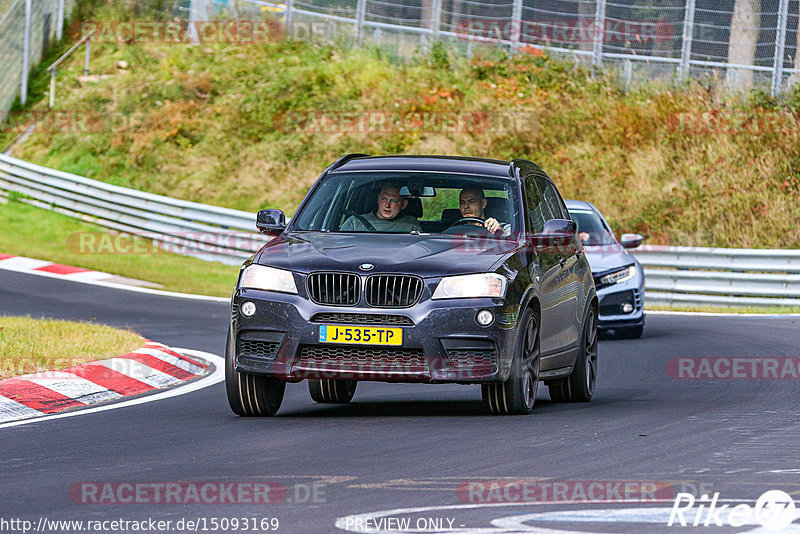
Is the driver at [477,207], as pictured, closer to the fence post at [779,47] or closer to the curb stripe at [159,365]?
the curb stripe at [159,365]

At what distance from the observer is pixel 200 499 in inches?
241

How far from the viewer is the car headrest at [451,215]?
9844 millimetres

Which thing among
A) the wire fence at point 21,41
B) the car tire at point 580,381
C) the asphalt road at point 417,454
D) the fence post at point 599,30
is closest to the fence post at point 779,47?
the fence post at point 599,30

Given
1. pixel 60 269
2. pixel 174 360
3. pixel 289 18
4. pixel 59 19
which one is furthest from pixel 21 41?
pixel 174 360

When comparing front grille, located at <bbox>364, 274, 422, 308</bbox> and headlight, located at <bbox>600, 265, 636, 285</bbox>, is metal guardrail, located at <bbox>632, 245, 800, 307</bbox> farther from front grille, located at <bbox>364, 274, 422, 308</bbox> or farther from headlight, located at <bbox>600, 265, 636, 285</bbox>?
front grille, located at <bbox>364, 274, 422, 308</bbox>

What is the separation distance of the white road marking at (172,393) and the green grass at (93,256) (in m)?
8.55

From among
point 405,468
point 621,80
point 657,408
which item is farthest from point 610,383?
point 621,80

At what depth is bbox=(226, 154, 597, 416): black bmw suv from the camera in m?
8.61

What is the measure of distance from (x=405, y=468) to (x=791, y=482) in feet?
5.97

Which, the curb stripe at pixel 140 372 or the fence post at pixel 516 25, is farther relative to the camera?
the fence post at pixel 516 25

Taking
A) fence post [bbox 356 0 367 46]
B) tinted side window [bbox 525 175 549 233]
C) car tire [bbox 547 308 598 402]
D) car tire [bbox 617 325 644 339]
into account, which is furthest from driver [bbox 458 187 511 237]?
fence post [bbox 356 0 367 46]

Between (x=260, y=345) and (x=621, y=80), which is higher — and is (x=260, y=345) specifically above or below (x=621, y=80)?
below

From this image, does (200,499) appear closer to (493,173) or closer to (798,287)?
(493,173)

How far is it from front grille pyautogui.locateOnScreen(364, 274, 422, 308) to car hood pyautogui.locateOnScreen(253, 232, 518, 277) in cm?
5
